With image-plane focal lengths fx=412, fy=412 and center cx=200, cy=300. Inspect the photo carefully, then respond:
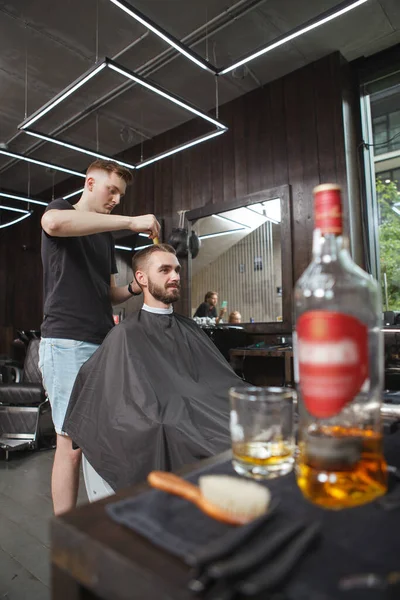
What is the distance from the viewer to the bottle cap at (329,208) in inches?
21.0

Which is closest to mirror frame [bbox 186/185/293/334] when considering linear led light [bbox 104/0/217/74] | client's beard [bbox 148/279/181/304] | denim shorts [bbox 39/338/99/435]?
linear led light [bbox 104/0/217/74]

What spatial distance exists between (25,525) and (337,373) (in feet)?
7.57

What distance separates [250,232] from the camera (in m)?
4.55

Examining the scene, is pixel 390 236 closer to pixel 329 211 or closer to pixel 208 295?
pixel 208 295

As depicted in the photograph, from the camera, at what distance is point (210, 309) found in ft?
15.9

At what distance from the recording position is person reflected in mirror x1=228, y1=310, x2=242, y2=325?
4602 millimetres

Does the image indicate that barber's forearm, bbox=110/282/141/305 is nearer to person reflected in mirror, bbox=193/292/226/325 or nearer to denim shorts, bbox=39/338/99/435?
denim shorts, bbox=39/338/99/435

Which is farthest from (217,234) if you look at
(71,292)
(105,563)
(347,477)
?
(105,563)

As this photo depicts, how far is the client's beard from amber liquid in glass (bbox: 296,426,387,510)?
61.9 inches

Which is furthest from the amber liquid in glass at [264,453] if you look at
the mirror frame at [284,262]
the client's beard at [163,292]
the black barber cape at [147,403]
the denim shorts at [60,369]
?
the mirror frame at [284,262]

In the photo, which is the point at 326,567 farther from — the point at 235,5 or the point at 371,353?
the point at 235,5

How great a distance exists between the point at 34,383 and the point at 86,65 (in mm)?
3261

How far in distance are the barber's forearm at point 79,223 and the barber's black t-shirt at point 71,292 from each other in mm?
153

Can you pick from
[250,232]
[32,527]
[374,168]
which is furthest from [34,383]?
[374,168]
